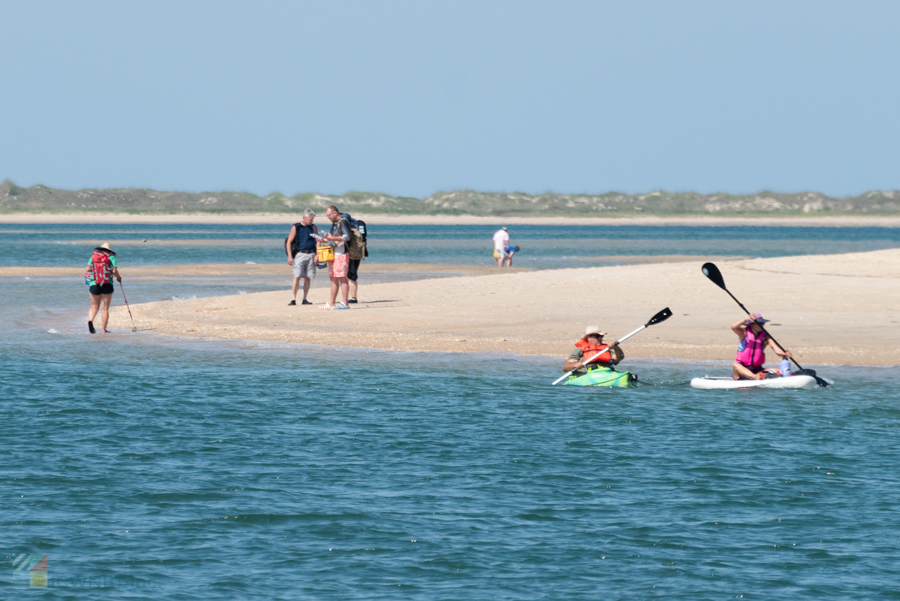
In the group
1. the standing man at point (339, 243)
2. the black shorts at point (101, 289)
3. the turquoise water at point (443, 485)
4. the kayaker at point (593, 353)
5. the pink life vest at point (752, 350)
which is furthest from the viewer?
the standing man at point (339, 243)

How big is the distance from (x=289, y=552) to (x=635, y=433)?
5.66 m

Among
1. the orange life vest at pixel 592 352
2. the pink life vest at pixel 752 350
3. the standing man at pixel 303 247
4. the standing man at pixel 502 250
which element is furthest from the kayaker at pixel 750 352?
the standing man at pixel 502 250

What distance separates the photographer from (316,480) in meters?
11.4

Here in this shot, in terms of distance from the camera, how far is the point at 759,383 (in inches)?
→ 648

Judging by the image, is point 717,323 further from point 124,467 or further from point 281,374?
point 124,467

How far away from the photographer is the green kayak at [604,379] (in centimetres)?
1686

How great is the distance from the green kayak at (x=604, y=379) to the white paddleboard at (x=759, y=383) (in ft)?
3.16

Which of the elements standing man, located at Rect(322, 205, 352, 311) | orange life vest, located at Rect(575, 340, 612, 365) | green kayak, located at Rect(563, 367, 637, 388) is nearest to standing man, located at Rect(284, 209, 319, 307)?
standing man, located at Rect(322, 205, 352, 311)

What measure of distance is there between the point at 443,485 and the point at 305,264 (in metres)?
14.0

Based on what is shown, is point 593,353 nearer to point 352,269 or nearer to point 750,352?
point 750,352

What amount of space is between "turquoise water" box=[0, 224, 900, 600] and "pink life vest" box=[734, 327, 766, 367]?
1.94 feet

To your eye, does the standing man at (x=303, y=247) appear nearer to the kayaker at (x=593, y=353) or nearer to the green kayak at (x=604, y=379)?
the kayaker at (x=593, y=353)

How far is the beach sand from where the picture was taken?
21.1 m

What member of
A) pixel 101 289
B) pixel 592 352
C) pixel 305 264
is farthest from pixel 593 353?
pixel 101 289
